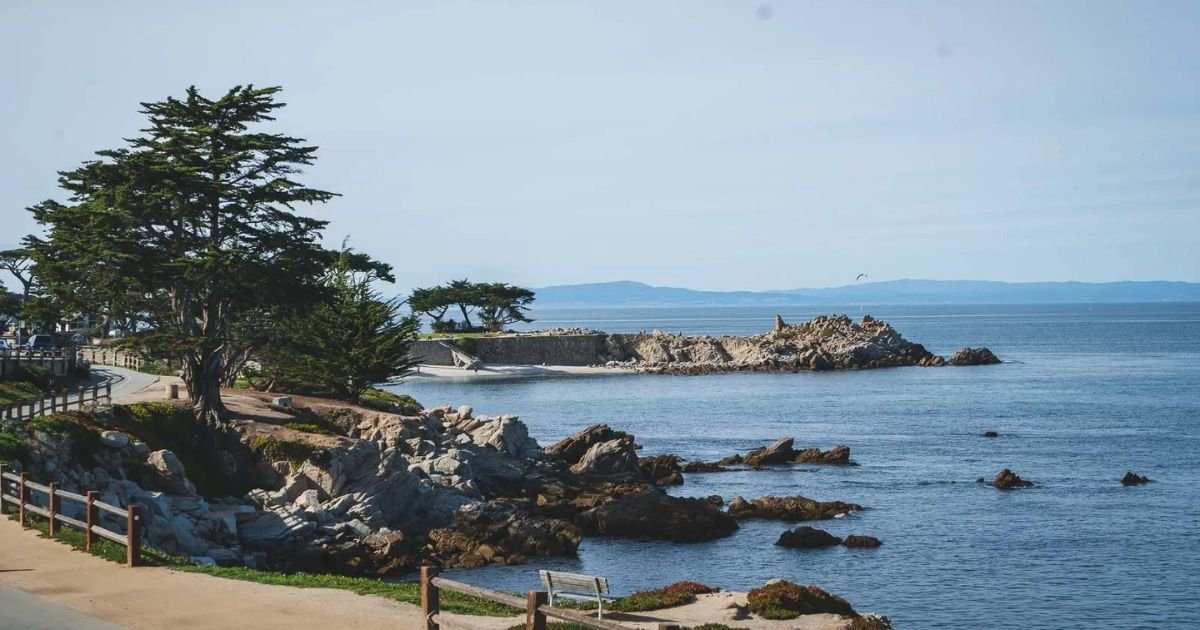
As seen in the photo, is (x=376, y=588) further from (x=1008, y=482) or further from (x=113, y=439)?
(x=1008, y=482)

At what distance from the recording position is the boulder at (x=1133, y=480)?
52125mm

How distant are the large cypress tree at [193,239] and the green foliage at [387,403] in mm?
13940

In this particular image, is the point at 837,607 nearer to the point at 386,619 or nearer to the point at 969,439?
the point at 386,619

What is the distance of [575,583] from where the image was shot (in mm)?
20156

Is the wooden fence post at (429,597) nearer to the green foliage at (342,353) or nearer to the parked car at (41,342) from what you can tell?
the green foliage at (342,353)

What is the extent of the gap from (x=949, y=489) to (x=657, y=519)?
1575 cm

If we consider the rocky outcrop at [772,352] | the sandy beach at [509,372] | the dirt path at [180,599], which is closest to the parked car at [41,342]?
the sandy beach at [509,372]

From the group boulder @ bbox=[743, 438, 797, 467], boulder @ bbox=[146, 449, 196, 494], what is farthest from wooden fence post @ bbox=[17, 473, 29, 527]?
boulder @ bbox=[743, 438, 797, 467]

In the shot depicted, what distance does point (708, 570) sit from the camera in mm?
37000

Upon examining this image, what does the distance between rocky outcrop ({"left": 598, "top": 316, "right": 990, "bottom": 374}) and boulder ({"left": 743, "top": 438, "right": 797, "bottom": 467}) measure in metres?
70.6

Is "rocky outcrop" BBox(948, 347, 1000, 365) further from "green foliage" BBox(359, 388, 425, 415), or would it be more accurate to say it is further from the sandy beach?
"green foliage" BBox(359, 388, 425, 415)

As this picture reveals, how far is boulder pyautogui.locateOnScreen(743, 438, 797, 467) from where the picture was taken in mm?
60875

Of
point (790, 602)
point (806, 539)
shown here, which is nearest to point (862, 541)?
point (806, 539)

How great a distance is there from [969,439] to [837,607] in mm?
48841
